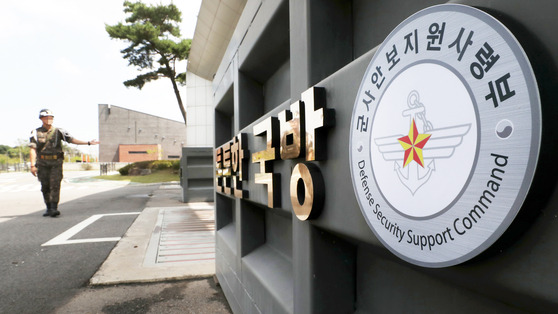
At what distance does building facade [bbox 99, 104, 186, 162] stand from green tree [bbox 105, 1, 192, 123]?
26129 millimetres

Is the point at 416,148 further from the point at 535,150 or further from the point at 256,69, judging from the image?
the point at 256,69

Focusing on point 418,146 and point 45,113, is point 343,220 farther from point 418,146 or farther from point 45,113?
point 45,113

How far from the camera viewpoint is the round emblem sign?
1.78 feet

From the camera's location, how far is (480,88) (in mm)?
600

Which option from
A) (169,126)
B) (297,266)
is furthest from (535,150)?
(169,126)

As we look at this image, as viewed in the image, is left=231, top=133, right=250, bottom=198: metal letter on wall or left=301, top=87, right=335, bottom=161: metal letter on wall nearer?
left=301, top=87, right=335, bottom=161: metal letter on wall

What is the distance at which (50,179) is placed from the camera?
24.1 feet

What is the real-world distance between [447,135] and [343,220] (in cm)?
53

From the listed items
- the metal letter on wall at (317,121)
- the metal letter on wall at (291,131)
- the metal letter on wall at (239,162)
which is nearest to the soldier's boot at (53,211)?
the metal letter on wall at (239,162)

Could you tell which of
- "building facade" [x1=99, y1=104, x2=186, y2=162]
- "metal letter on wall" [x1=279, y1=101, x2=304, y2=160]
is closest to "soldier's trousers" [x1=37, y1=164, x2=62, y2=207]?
"metal letter on wall" [x1=279, y1=101, x2=304, y2=160]

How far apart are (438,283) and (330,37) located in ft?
3.29

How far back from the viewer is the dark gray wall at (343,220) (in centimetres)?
53

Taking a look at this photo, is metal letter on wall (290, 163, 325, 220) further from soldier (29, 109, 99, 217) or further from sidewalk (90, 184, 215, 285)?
soldier (29, 109, 99, 217)

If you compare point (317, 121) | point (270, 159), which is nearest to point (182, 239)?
point (270, 159)
